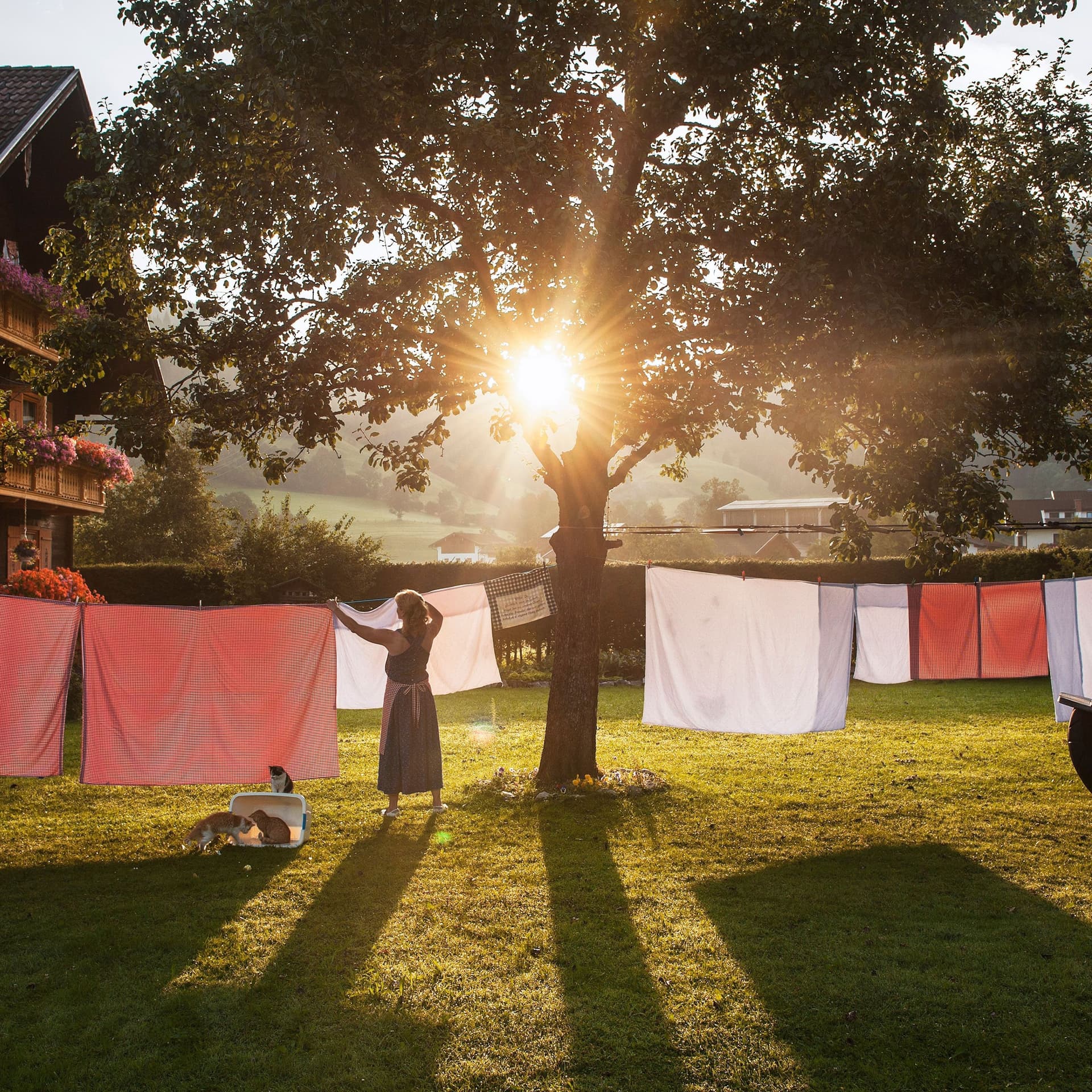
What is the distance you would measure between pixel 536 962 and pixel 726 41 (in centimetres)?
694

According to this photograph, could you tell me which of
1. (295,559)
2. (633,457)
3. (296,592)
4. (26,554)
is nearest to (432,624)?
(633,457)

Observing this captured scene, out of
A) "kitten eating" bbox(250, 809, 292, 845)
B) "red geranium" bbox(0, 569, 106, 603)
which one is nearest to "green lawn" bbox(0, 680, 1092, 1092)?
"kitten eating" bbox(250, 809, 292, 845)

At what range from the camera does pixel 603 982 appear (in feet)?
15.5

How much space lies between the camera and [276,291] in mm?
8180

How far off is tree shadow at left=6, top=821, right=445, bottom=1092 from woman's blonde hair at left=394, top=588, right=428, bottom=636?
100 inches

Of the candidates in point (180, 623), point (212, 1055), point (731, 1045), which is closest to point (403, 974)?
point (212, 1055)

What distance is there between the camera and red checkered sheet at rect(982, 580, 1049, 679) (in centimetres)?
1219

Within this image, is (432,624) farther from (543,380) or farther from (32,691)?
(32,691)

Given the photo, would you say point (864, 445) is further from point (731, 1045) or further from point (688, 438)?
point (731, 1045)

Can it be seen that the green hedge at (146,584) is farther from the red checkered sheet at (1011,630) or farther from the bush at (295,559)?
the red checkered sheet at (1011,630)

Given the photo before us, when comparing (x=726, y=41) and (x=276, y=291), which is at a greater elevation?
(x=726, y=41)

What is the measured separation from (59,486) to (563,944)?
1708cm

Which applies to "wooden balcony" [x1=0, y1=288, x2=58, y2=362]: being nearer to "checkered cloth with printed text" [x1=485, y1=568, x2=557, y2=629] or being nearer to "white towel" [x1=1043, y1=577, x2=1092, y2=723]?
"checkered cloth with printed text" [x1=485, y1=568, x2=557, y2=629]

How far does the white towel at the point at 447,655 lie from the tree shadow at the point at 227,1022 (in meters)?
4.69
